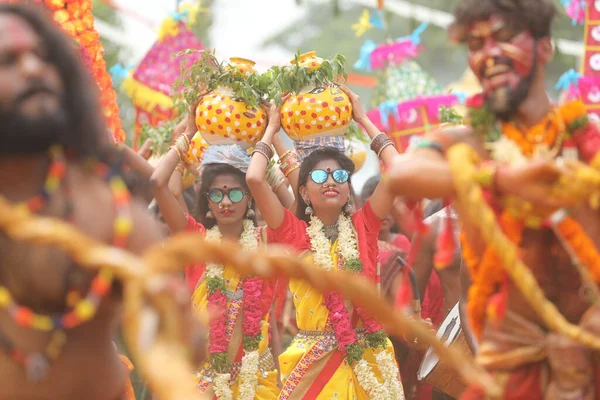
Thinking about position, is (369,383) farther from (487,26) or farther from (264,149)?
(487,26)

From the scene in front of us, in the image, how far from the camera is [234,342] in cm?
666

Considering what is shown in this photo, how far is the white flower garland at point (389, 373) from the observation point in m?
6.21

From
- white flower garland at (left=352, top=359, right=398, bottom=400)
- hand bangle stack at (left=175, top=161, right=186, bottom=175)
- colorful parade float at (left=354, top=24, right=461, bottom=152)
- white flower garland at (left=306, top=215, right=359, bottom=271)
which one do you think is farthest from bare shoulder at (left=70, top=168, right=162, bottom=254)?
colorful parade float at (left=354, top=24, right=461, bottom=152)

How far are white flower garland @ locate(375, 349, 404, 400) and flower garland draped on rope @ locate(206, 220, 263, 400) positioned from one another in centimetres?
84

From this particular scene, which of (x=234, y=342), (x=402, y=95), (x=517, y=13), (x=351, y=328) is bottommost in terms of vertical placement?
(x=234, y=342)

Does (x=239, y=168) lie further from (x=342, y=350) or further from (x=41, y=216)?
(x=41, y=216)

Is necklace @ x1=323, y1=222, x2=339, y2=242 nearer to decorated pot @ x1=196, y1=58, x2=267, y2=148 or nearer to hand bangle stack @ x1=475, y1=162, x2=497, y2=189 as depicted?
decorated pot @ x1=196, y1=58, x2=267, y2=148

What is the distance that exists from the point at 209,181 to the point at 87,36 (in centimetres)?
121

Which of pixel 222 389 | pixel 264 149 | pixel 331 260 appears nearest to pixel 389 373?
pixel 331 260

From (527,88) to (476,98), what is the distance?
0.63 feet

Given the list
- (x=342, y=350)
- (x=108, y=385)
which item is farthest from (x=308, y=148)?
(x=108, y=385)

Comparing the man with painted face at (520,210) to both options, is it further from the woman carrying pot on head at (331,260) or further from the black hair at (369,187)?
the black hair at (369,187)

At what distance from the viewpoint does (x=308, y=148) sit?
6480 mm

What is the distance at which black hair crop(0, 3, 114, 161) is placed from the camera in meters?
3.50
